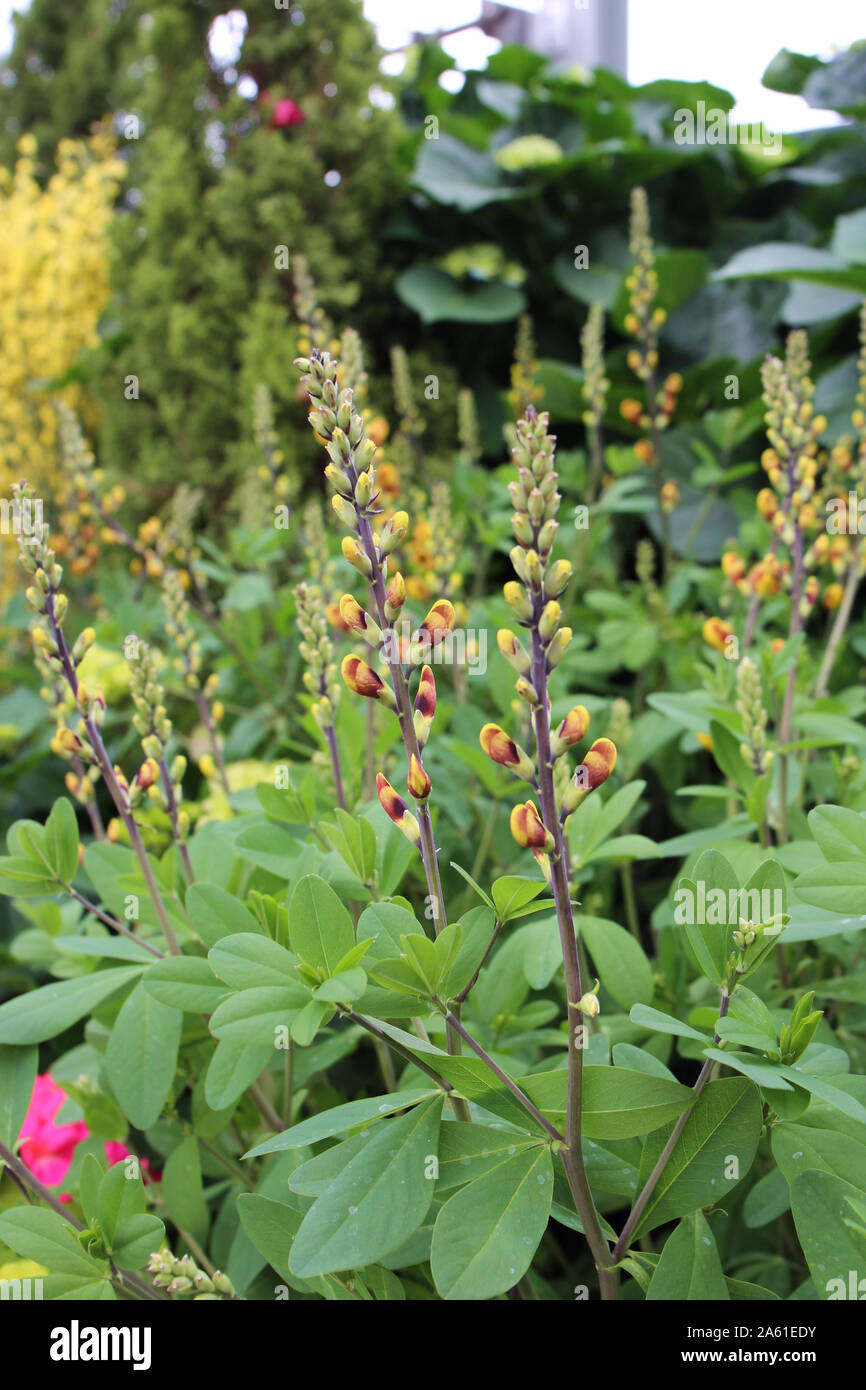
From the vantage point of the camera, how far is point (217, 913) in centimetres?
97

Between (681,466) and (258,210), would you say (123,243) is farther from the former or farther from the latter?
(681,466)

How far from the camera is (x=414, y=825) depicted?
30.9 inches

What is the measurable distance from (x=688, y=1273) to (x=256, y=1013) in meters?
0.40

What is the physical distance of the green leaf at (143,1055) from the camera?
3.23ft

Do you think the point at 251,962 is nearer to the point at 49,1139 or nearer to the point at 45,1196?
the point at 45,1196

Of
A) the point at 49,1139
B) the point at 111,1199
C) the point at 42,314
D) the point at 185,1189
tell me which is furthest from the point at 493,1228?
the point at 42,314

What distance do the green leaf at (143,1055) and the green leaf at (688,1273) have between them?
0.51 meters

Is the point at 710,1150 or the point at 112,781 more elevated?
the point at 112,781

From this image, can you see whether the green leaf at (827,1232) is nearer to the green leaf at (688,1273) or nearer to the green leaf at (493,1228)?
the green leaf at (688,1273)

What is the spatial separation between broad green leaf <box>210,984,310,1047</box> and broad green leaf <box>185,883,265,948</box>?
0.18m

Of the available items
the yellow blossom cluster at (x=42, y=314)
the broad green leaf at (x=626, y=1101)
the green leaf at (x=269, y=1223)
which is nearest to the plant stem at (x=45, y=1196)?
the green leaf at (x=269, y=1223)

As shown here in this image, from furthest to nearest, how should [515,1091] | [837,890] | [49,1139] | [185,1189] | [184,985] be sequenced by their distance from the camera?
[49,1139], [185,1189], [184,985], [837,890], [515,1091]
